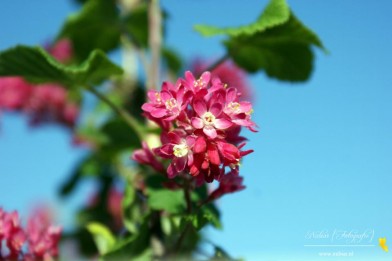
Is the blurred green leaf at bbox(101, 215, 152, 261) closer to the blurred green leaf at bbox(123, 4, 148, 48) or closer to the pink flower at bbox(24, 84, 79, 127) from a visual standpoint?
the blurred green leaf at bbox(123, 4, 148, 48)

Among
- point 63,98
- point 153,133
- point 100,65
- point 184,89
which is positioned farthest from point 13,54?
point 63,98

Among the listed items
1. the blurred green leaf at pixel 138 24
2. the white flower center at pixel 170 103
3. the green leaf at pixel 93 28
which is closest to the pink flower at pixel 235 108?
the white flower center at pixel 170 103

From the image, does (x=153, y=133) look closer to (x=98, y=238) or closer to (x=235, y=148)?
(x=98, y=238)

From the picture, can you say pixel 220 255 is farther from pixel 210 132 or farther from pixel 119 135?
pixel 119 135

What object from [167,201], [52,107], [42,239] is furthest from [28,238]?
[52,107]

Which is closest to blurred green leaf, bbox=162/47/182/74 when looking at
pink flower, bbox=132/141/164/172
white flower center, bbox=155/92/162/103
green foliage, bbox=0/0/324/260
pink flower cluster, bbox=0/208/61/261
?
green foliage, bbox=0/0/324/260

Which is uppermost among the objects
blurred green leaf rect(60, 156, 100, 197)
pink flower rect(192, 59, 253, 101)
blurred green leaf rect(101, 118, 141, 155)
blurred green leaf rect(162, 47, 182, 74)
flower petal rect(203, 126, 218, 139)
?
blurred green leaf rect(162, 47, 182, 74)
